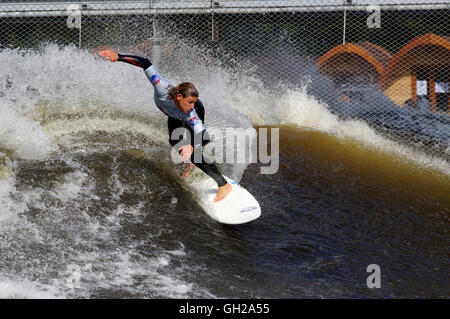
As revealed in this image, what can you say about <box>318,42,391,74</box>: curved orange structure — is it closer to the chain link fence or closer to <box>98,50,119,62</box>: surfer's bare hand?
the chain link fence

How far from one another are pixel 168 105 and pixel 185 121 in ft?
0.65

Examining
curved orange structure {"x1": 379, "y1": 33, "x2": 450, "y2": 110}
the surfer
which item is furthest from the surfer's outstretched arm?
curved orange structure {"x1": 379, "y1": 33, "x2": 450, "y2": 110}

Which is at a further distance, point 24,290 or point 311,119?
point 311,119

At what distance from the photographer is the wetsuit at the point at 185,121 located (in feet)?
14.5

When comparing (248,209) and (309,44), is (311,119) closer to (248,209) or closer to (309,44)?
(309,44)

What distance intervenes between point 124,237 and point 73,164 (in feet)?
4.31

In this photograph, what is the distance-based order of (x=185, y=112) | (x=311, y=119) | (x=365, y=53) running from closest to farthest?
1. (x=185, y=112)
2. (x=311, y=119)
3. (x=365, y=53)

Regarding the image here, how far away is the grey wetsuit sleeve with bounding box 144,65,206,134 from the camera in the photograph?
14.7ft

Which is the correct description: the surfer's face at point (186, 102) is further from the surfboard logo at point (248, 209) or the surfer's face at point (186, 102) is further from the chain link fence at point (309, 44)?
the chain link fence at point (309, 44)

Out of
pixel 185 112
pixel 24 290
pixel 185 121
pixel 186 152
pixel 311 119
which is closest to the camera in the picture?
pixel 24 290

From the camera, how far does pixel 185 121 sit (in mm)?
4520

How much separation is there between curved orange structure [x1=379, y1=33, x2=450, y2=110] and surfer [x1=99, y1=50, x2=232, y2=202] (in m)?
3.84

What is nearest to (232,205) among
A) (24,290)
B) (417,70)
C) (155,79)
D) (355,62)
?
(155,79)

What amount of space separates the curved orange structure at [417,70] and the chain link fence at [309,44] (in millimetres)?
13
